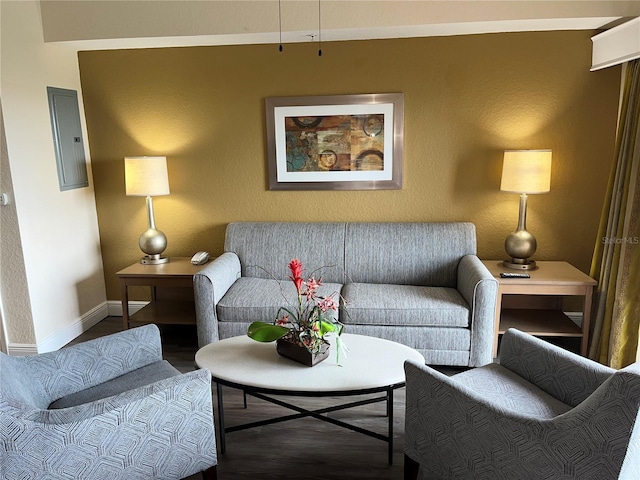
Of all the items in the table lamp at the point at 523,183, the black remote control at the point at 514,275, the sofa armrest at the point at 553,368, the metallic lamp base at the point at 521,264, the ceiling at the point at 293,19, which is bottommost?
the sofa armrest at the point at 553,368

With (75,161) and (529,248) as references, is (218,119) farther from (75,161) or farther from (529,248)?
(529,248)

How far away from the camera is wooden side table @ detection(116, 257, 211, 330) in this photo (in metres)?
3.23

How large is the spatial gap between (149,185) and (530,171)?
253 centimetres

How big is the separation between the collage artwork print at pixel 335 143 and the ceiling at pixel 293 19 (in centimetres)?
56

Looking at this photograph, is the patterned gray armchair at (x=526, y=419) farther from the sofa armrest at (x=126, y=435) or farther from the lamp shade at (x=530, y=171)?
the lamp shade at (x=530, y=171)

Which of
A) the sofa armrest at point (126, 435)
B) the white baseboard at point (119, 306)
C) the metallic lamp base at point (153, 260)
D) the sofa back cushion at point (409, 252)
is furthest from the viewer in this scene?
the white baseboard at point (119, 306)

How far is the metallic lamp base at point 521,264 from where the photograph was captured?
3154mm

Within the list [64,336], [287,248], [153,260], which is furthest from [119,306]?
[287,248]

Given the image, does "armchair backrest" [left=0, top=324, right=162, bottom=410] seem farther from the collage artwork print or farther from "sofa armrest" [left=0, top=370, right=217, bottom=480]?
the collage artwork print

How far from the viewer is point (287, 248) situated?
3.42 metres

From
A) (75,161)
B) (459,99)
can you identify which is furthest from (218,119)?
(459,99)

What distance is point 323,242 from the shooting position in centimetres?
340

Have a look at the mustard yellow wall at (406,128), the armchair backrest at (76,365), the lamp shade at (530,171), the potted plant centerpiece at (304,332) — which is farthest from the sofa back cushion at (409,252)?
the armchair backrest at (76,365)

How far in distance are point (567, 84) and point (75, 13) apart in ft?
10.8
